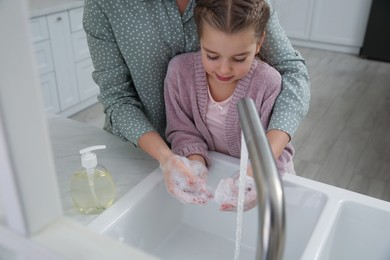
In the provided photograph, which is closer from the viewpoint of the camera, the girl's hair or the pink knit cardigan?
the girl's hair

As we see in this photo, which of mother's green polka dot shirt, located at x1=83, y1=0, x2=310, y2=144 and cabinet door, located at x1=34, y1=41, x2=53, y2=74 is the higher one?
mother's green polka dot shirt, located at x1=83, y1=0, x2=310, y2=144

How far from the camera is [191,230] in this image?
954 mm

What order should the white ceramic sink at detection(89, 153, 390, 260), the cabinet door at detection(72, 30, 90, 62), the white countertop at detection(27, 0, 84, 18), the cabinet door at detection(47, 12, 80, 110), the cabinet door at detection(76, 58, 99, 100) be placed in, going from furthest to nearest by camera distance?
→ the cabinet door at detection(76, 58, 99, 100)
the cabinet door at detection(72, 30, 90, 62)
the cabinet door at detection(47, 12, 80, 110)
the white countertop at detection(27, 0, 84, 18)
the white ceramic sink at detection(89, 153, 390, 260)

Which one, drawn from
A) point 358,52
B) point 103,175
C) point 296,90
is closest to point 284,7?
point 358,52

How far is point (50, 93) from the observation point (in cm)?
252

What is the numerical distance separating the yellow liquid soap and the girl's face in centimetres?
32

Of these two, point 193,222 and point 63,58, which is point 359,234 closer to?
point 193,222

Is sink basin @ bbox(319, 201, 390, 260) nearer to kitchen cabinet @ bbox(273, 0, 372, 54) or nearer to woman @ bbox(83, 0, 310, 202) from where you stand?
woman @ bbox(83, 0, 310, 202)

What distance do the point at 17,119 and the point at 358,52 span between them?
13.4ft

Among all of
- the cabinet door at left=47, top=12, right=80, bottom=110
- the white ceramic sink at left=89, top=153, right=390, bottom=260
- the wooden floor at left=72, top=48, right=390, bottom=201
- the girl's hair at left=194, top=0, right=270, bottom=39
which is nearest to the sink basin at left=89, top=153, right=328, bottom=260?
the white ceramic sink at left=89, top=153, right=390, bottom=260

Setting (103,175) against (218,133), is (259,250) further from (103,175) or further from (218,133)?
(218,133)

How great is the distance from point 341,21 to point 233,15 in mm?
3400

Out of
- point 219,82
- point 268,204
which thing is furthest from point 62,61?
point 268,204

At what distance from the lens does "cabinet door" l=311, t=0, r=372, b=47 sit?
3734 millimetres
